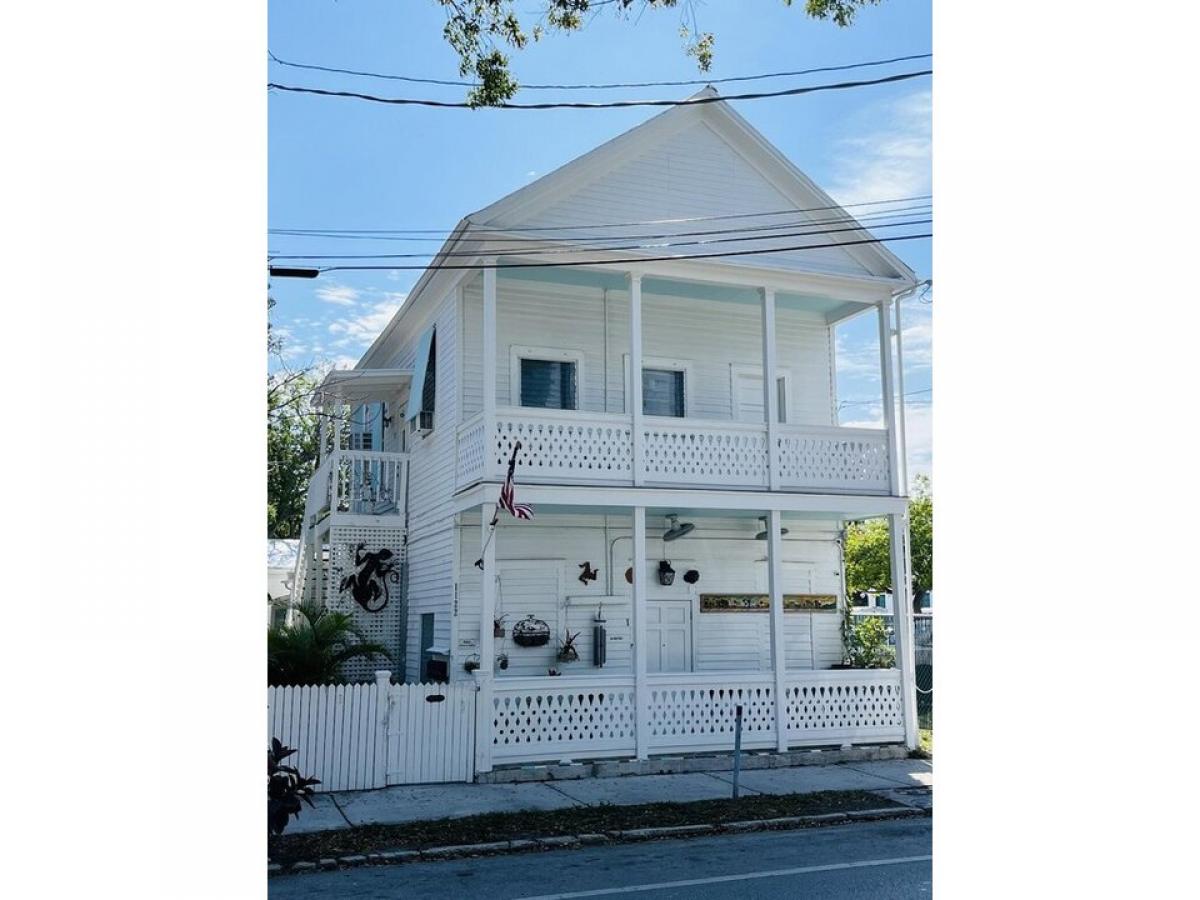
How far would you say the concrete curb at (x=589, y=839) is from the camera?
253 inches

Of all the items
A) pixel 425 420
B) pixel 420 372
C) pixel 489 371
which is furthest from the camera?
pixel 425 420

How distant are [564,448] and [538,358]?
1.70 meters

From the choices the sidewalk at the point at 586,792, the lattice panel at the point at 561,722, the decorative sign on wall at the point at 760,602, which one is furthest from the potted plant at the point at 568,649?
the sidewalk at the point at 586,792

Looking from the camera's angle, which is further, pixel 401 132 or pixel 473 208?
pixel 473 208

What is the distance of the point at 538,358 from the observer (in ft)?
38.5

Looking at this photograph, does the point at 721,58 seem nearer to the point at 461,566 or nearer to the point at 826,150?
the point at 826,150

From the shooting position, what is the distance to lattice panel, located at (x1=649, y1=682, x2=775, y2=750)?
10266 mm

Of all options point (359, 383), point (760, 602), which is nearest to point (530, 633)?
point (760, 602)

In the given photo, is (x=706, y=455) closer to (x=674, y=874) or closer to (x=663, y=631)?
(x=663, y=631)

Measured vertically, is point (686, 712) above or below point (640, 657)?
below
